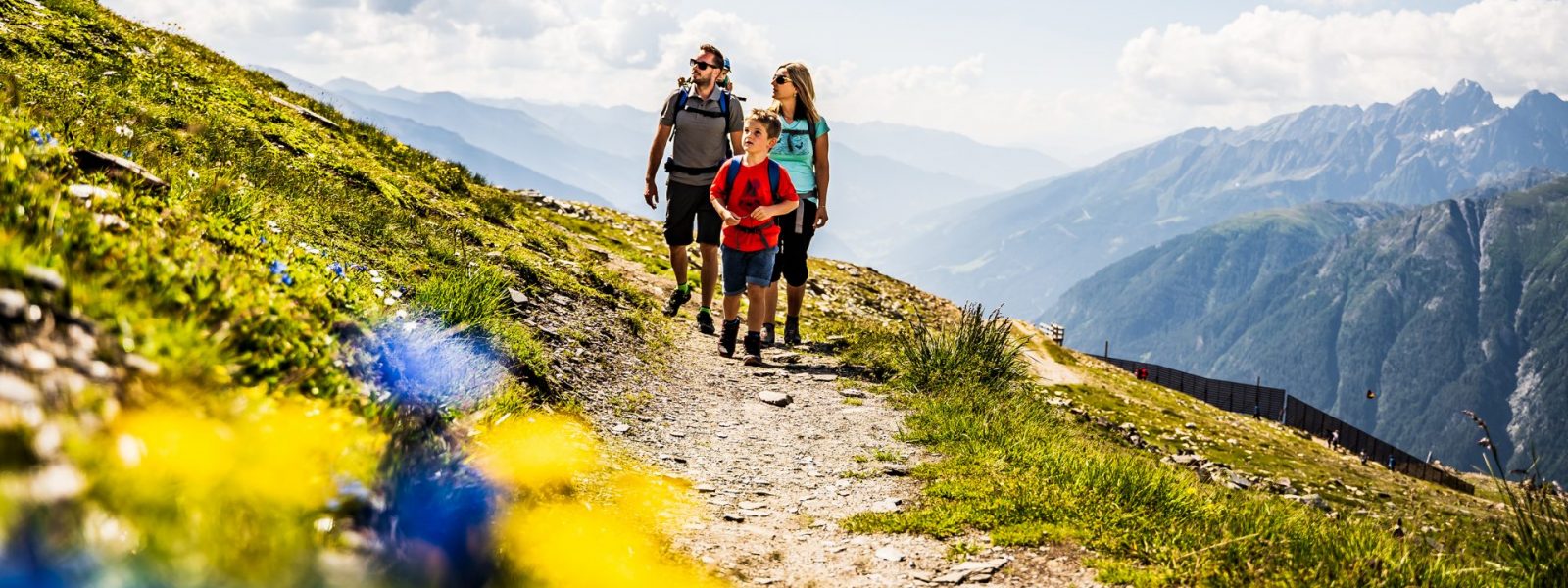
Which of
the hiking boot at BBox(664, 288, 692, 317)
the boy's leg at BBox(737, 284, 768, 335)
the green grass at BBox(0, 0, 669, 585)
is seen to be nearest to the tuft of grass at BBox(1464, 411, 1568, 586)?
the green grass at BBox(0, 0, 669, 585)

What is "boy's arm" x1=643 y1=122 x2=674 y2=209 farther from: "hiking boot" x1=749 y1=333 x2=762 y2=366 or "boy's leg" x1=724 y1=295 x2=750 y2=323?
"hiking boot" x1=749 y1=333 x2=762 y2=366

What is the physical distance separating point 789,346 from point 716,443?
488 cm

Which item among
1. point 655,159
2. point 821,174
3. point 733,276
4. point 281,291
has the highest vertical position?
point 821,174

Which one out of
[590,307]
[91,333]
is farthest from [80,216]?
[590,307]

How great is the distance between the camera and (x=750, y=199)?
9789 millimetres

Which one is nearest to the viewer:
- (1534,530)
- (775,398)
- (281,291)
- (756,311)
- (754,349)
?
(281,291)

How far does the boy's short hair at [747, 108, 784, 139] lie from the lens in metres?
9.40

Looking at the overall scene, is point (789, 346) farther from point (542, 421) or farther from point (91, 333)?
point (91, 333)

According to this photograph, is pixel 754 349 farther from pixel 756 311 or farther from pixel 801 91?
pixel 801 91

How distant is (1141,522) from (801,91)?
6705 millimetres

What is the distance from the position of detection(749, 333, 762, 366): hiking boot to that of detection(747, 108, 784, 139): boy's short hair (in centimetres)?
252

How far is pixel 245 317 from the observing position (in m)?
3.33

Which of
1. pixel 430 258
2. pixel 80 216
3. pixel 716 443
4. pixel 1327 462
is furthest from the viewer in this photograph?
pixel 1327 462

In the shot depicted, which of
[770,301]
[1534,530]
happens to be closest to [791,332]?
[770,301]
